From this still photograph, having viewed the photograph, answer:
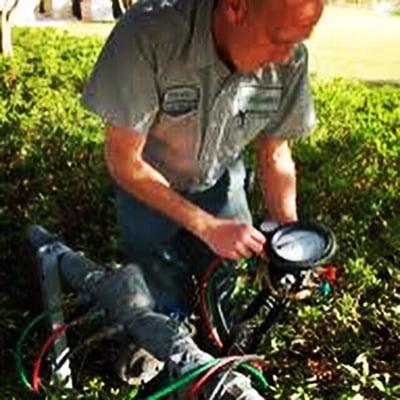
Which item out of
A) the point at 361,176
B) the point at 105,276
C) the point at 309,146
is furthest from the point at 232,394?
the point at 309,146

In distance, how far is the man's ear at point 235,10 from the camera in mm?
2398

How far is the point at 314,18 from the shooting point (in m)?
2.36

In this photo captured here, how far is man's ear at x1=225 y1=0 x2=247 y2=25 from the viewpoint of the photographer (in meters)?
2.40

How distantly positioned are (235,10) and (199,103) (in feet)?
1.12

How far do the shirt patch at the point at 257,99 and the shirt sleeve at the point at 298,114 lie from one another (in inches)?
1.8

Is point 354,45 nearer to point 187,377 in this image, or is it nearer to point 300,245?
point 300,245

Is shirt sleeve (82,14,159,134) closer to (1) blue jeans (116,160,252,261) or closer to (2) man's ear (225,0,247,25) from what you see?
(2) man's ear (225,0,247,25)

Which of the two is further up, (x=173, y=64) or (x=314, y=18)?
(x=314, y=18)

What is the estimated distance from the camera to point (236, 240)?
232 centimetres

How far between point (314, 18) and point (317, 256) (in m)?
0.56

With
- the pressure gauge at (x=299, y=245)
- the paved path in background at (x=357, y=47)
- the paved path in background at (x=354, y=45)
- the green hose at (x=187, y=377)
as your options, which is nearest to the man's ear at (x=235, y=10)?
the pressure gauge at (x=299, y=245)

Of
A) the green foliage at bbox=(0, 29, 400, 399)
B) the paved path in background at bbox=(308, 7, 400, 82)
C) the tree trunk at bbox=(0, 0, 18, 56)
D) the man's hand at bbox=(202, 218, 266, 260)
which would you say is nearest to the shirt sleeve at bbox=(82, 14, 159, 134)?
the man's hand at bbox=(202, 218, 266, 260)

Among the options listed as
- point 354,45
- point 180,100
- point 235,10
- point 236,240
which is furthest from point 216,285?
point 354,45

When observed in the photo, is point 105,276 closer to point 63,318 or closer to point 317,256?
point 63,318
